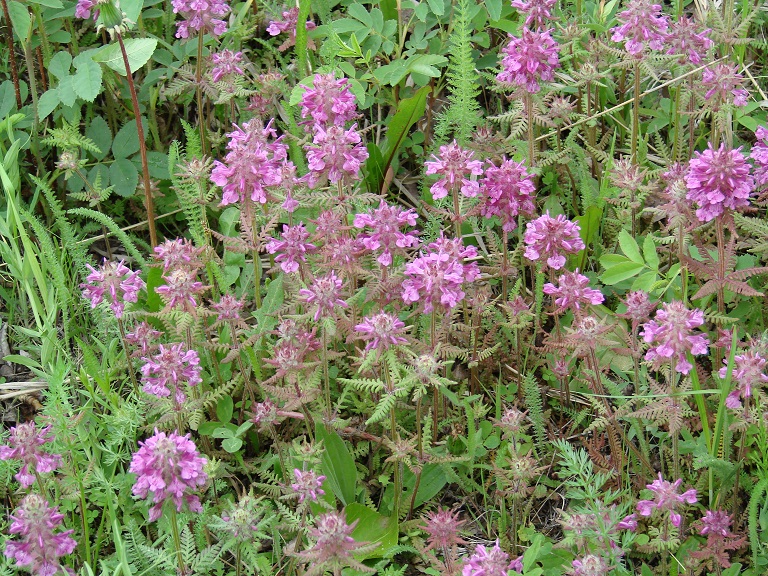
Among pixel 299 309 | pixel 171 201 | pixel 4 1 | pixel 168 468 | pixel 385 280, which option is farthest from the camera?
pixel 171 201

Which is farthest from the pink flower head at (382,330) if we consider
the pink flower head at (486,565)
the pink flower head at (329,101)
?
the pink flower head at (329,101)

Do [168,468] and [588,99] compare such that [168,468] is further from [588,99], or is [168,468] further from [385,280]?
[588,99]

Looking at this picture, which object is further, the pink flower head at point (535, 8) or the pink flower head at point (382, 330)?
the pink flower head at point (535, 8)

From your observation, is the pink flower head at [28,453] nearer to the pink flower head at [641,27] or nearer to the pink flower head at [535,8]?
the pink flower head at [535,8]

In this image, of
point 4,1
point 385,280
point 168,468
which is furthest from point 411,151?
point 168,468

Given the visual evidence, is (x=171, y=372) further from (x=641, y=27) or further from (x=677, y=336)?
(x=641, y=27)

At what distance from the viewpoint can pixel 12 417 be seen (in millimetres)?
3582

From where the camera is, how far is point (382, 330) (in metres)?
2.76

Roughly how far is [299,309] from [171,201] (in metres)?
1.16

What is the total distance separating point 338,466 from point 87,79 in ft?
5.92

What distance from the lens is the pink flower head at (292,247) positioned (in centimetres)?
311

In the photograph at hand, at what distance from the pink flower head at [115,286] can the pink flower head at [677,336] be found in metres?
1.75

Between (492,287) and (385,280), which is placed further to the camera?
(492,287)

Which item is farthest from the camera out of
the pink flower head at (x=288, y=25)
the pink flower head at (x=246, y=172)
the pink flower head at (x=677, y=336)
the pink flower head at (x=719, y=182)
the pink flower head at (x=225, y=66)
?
the pink flower head at (x=288, y=25)
